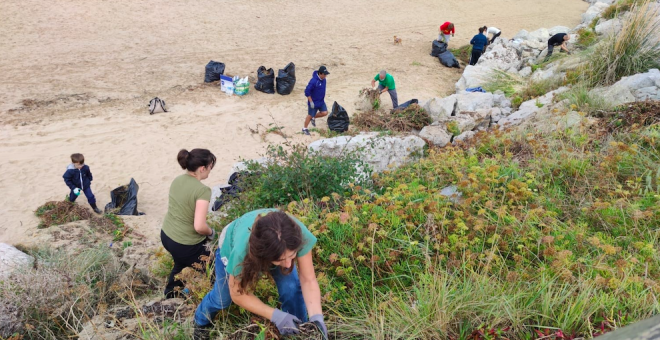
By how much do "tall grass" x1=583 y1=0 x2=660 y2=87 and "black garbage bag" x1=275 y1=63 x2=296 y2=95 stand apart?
227 inches

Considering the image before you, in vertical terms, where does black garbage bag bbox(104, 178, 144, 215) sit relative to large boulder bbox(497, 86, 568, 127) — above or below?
below

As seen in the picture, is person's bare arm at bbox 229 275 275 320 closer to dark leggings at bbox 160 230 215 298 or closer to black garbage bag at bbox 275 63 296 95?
dark leggings at bbox 160 230 215 298

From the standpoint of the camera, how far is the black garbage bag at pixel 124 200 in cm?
589

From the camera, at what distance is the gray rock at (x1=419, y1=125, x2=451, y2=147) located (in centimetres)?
639

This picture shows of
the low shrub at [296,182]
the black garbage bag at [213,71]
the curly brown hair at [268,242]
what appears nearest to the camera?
the curly brown hair at [268,242]

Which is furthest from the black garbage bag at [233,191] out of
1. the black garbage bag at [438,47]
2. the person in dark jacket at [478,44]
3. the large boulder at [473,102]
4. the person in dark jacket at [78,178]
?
the black garbage bag at [438,47]

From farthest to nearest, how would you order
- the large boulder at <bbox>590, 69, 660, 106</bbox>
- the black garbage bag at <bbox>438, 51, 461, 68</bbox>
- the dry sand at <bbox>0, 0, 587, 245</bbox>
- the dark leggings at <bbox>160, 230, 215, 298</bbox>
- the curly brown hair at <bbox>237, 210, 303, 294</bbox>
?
the black garbage bag at <bbox>438, 51, 461, 68</bbox>
the dry sand at <bbox>0, 0, 587, 245</bbox>
the large boulder at <bbox>590, 69, 660, 106</bbox>
the dark leggings at <bbox>160, 230, 215, 298</bbox>
the curly brown hair at <bbox>237, 210, 303, 294</bbox>

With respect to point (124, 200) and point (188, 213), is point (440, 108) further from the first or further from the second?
point (188, 213)

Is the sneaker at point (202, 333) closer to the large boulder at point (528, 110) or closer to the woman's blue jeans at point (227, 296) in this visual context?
the woman's blue jeans at point (227, 296)

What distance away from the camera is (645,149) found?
436cm

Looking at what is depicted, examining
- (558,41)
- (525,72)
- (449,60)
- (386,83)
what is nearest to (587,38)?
(558,41)

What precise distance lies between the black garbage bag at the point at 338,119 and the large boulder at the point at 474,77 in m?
3.45

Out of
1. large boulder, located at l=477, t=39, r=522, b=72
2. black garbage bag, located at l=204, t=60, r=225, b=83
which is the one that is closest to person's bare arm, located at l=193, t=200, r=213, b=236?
black garbage bag, located at l=204, t=60, r=225, b=83

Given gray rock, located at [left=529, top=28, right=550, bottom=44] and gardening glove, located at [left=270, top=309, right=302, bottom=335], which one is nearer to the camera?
gardening glove, located at [left=270, top=309, right=302, bottom=335]
